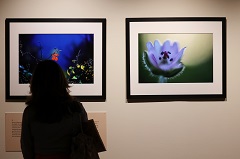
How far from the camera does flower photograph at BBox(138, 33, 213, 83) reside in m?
2.62

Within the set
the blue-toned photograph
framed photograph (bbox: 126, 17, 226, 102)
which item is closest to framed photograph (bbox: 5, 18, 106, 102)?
the blue-toned photograph

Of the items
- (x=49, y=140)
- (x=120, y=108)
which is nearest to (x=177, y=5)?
(x=120, y=108)

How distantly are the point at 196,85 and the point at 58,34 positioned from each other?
48.8 inches

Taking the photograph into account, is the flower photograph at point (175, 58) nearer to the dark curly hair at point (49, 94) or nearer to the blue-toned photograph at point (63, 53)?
the blue-toned photograph at point (63, 53)

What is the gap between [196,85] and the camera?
263cm

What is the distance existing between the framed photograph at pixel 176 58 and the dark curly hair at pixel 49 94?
3.23 feet

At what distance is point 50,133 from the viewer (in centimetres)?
170

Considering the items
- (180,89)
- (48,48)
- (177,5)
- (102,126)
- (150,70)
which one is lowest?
(102,126)

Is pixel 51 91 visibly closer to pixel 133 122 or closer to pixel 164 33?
pixel 133 122

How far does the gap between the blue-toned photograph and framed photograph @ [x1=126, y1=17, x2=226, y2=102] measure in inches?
13.3

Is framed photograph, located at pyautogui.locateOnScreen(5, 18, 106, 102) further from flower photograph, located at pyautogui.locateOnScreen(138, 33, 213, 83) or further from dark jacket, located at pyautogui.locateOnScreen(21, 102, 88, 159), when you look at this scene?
dark jacket, located at pyautogui.locateOnScreen(21, 102, 88, 159)

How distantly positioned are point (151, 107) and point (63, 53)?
0.87 metres

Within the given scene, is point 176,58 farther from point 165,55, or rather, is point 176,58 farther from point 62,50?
point 62,50

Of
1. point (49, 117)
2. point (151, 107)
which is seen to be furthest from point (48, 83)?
point (151, 107)
